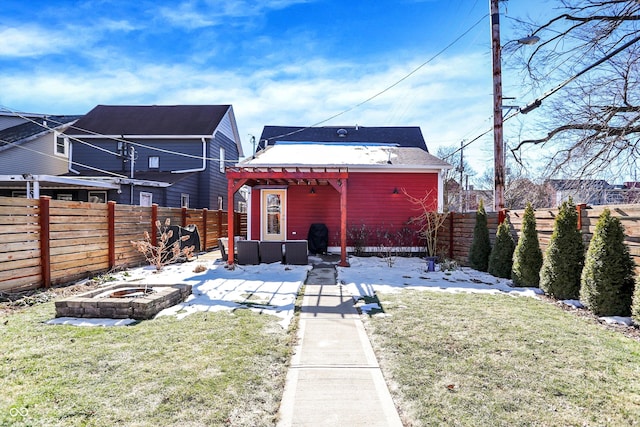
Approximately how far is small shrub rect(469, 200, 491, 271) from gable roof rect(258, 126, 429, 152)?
1369 cm

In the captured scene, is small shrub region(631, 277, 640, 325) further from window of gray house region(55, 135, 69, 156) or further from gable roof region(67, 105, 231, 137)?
window of gray house region(55, 135, 69, 156)

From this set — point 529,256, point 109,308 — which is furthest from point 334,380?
point 529,256

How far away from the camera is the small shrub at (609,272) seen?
186 inches

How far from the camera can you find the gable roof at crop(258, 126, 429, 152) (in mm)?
21906

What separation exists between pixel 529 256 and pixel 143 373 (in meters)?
6.79

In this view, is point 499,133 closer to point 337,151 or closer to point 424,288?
point 424,288

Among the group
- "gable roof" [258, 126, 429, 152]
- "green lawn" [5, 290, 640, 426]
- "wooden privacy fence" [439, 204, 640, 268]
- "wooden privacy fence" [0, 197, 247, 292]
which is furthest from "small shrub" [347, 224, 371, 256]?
"gable roof" [258, 126, 429, 152]

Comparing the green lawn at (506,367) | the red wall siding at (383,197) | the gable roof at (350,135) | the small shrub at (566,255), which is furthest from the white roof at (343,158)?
the gable roof at (350,135)

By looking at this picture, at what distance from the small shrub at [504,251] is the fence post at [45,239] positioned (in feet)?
29.4

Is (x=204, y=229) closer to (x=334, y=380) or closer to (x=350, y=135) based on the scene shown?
(x=334, y=380)

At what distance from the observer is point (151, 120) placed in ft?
61.2

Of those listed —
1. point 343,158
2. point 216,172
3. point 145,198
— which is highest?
point 216,172

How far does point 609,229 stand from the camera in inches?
193

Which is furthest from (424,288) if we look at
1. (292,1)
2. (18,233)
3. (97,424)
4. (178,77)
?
(178,77)
